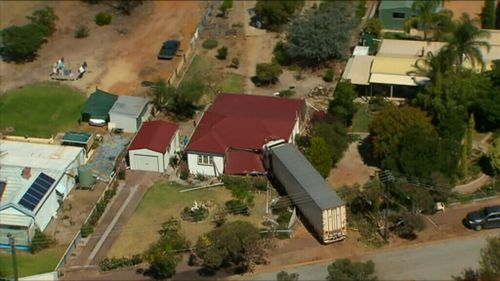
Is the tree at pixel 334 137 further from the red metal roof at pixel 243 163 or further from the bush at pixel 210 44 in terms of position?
the bush at pixel 210 44

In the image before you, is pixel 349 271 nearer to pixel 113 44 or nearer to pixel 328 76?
pixel 328 76

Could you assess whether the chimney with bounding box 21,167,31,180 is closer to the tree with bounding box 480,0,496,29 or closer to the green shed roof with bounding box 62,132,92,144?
the green shed roof with bounding box 62,132,92,144

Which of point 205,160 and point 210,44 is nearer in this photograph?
point 205,160

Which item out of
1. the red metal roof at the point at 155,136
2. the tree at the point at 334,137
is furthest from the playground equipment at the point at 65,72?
the tree at the point at 334,137

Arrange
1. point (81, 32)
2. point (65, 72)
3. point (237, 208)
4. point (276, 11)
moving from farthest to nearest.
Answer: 1. point (81, 32)
2. point (276, 11)
3. point (65, 72)
4. point (237, 208)

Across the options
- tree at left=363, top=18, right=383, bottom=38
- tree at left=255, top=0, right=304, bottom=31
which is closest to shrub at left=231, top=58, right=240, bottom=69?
tree at left=255, top=0, right=304, bottom=31

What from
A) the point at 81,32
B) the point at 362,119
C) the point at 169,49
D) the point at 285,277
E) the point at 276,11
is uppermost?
the point at 276,11

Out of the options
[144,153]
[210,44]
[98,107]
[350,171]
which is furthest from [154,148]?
[210,44]

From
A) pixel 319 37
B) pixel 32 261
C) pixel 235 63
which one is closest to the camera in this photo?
pixel 32 261
